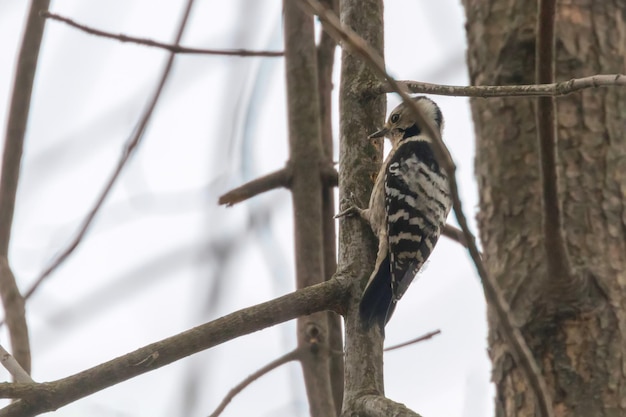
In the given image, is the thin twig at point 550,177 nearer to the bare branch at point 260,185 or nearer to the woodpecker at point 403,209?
the woodpecker at point 403,209

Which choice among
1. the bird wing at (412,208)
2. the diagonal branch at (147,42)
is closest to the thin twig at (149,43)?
the diagonal branch at (147,42)

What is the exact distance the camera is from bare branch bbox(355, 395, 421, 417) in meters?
2.33

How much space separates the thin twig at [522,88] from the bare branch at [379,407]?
858 mm

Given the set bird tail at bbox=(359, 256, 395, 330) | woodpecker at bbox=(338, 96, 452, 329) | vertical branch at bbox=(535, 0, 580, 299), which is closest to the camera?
bird tail at bbox=(359, 256, 395, 330)

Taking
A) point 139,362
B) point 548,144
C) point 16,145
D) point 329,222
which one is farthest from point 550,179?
point 16,145

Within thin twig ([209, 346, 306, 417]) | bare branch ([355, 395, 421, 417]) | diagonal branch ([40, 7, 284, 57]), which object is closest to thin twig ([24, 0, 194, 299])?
diagonal branch ([40, 7, 284, 57])

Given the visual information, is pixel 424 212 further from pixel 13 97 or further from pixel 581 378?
pixel 13 97

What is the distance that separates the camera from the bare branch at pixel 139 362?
2418 mm

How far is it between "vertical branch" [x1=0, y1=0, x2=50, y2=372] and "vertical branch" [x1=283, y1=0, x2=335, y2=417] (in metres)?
1.13

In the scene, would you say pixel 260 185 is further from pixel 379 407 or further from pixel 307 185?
pixel 379 407

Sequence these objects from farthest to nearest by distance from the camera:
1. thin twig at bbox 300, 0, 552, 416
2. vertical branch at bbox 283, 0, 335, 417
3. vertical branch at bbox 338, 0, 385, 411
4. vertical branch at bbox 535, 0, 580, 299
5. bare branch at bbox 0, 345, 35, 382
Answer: vertical branch at bbox 283, 0, 335, 417, vertical branch at bbox 535, 0, 580, 299, vertical branch at bbox 338, 0, 385, 411, bare branch at bbox 0, 345, 35, 382, thin twig at bbox 300, 0, 552, 416

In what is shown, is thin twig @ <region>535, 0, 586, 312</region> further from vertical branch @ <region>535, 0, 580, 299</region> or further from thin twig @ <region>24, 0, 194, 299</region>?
thin twig @ <region>24, 0, 194, 299</region>

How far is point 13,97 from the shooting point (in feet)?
11.5

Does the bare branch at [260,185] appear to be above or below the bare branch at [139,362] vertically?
above
